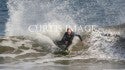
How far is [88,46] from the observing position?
74.2 feet

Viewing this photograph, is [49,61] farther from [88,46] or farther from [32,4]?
[32,4]

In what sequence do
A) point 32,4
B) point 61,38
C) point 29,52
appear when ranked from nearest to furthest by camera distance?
point 29,52 < point 61,38 < point 32,4

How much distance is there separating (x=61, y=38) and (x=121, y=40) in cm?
357

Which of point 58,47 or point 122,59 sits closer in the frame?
point 122,59

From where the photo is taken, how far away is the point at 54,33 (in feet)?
82.5

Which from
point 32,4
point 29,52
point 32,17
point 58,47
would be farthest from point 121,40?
point 32,4

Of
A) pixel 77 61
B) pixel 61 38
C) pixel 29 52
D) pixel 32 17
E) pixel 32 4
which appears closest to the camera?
pixel 77 61

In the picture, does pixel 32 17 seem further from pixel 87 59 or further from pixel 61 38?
pixel 87 59

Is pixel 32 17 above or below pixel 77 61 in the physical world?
above

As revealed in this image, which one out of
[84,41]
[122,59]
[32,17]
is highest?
[32,17]

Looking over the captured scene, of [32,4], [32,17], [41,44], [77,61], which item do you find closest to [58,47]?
[41,44]

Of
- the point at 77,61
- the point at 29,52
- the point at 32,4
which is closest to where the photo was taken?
the point at 77,61

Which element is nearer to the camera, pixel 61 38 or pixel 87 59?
pixel 87 59

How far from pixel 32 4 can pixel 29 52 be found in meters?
21.7
